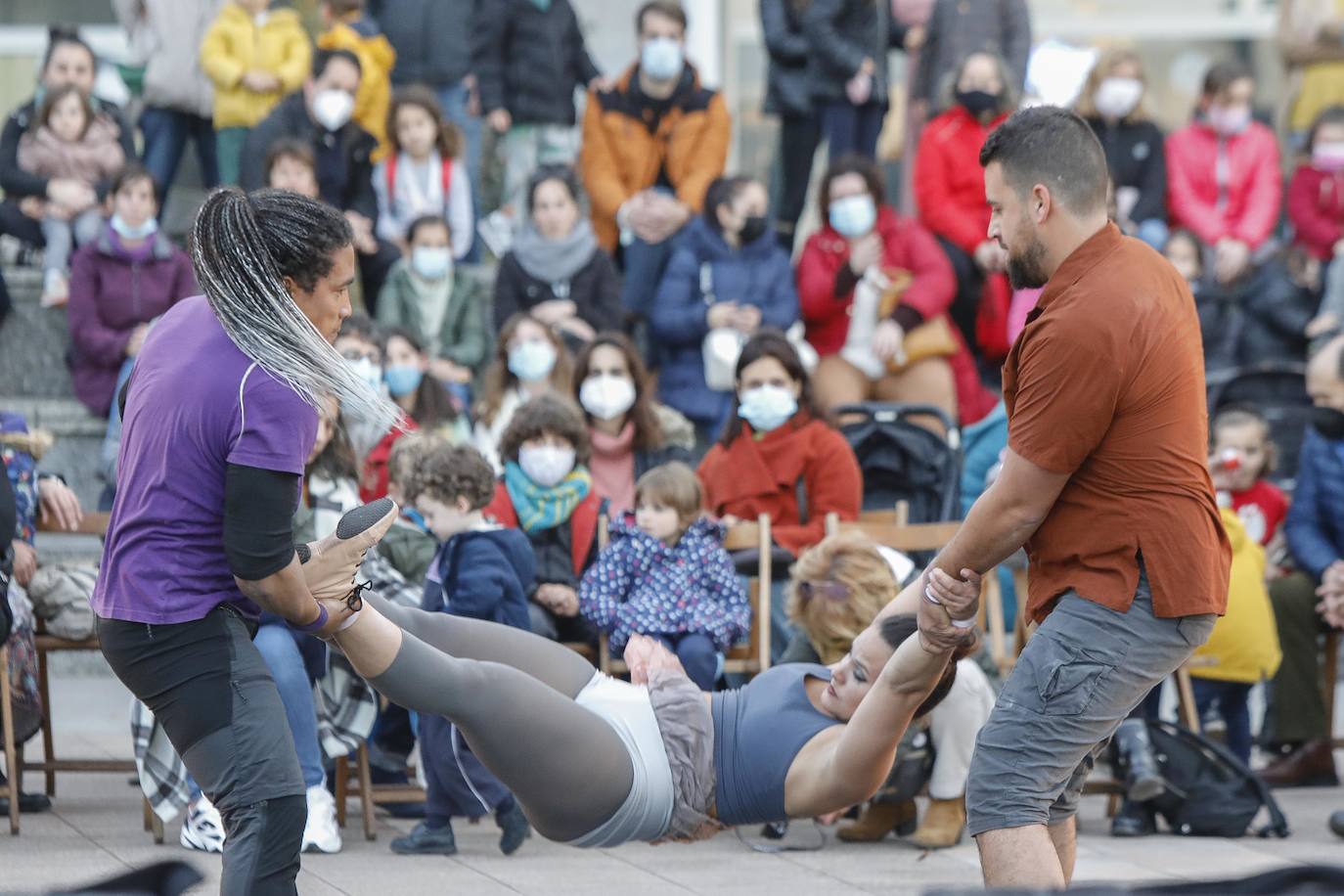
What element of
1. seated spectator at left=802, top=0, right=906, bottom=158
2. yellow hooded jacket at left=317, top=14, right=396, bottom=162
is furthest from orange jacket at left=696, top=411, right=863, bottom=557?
yellow hooded jacket at left=317, top=14, right=396, bottom=162

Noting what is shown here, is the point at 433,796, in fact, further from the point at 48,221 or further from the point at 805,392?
the point at 48,221

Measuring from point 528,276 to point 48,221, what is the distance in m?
2.37

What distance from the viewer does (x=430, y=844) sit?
245 inches

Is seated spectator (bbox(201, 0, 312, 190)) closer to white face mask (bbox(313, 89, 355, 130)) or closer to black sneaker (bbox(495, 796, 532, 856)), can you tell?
white face mask (bbox(313, 89, 355, 130))

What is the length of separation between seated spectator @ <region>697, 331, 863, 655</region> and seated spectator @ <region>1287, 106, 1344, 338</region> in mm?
3936

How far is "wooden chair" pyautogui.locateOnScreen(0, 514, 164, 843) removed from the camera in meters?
6.32

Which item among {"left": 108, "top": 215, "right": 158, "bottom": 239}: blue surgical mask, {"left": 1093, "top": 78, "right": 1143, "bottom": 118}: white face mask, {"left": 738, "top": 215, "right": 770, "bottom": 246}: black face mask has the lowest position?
{"left": 108, "top": 215, "right": 158, "bottom": 239}: blue surgical mask

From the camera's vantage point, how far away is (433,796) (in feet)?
20.4

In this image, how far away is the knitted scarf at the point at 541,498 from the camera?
23.2 ft

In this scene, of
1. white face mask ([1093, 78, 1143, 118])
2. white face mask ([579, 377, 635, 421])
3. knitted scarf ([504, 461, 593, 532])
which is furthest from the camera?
white face mask ([1093, 78, 1143, 118])

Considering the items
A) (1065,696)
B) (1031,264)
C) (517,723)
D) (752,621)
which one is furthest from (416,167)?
(1065,696)

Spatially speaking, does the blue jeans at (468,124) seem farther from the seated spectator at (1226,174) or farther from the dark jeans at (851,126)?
the seated spectator at (1226,174)

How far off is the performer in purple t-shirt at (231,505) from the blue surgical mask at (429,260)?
16.3ft

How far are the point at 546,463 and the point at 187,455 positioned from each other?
125 inches
